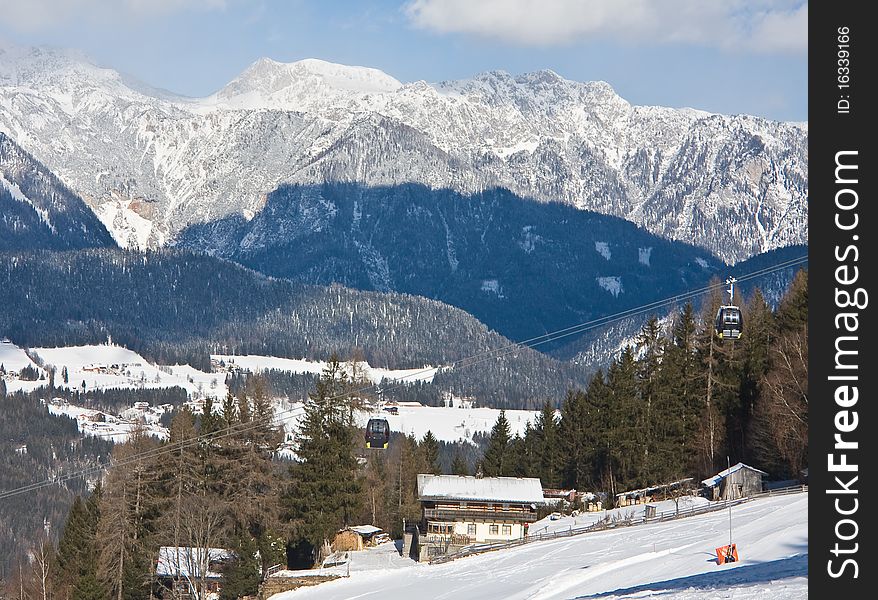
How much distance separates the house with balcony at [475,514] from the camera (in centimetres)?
7406

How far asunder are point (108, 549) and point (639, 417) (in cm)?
3434

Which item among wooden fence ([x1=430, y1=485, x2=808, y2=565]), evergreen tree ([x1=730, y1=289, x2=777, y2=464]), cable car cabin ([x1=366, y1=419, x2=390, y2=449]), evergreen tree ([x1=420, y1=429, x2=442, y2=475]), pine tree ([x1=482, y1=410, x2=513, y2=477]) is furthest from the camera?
evergreen tree ([x1=420, y1=429, x2=442, y2=475])

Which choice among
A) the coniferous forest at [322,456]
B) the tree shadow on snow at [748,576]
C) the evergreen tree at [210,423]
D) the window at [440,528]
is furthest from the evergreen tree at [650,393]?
the tree shadow on snow at [748,576]

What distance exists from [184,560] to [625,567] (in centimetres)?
3177

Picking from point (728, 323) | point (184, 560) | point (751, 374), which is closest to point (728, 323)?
point (728, 323)

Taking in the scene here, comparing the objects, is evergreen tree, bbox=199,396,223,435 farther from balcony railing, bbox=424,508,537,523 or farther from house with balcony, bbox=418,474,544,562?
balcony railing, bbox=424,508,537,523

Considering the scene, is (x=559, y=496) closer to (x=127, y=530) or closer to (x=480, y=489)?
(x=480, y=489)

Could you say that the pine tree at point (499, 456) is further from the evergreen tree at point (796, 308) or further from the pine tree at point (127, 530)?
the pine tree at point (127, 530)

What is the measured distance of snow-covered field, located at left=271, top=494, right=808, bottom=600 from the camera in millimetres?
34219

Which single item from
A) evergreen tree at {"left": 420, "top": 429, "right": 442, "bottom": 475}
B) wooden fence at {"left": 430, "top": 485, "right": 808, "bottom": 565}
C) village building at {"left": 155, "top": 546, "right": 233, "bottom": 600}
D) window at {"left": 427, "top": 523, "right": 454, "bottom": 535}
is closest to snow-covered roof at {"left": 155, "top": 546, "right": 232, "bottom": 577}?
village building at {"left": 155, "top": 546, "right": 233, "bottom": 600}

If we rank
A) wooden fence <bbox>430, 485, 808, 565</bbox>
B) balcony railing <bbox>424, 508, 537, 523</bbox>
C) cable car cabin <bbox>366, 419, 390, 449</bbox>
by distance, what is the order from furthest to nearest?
balcony railing <bbox>424, 508, 537, 523</bbox> → cable car cabin <bbox>366, 419, 390, 449</bbox> → wooden fence <bbox>430, 485, 808, 565</bbox>

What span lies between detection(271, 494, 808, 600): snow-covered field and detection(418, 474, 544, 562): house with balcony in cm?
456

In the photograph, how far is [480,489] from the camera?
3029 inches
